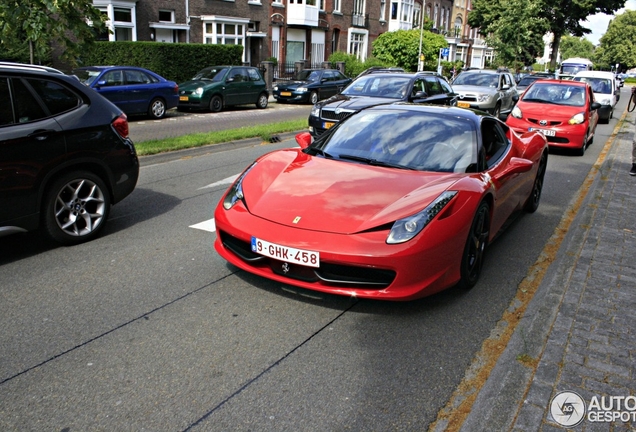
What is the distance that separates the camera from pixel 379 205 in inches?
170

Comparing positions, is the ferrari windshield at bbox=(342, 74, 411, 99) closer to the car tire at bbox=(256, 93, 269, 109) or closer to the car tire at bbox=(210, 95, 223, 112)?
the car tire at bbox=(210, 95, 223, 112)

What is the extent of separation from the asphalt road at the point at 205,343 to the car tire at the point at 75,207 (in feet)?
0.58

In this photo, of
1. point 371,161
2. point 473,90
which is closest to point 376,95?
point 473,90

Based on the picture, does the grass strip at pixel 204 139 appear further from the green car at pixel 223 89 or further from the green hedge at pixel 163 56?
the green hedge at pixel 163 56

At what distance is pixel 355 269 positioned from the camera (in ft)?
13.2

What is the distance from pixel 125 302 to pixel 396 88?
10.1 metres

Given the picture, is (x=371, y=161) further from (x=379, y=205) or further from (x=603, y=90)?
(x=603, y=90)

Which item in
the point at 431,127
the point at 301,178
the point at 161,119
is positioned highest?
the point at 431,127

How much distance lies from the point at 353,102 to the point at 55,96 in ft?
24.7

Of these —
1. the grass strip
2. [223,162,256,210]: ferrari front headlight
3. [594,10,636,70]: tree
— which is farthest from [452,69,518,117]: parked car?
[594,10,636,70]: tree

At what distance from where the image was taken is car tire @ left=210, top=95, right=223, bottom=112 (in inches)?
825

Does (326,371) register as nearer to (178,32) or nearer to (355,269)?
(355,269)

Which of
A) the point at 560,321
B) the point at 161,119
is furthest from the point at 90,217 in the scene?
the point at 161,119

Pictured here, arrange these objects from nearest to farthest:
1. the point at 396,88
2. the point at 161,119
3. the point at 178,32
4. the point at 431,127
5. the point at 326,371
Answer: the point at 326,371 → the point at 431,127 → the point at 396,88 → the point at 161,119 → the point at 178,32
